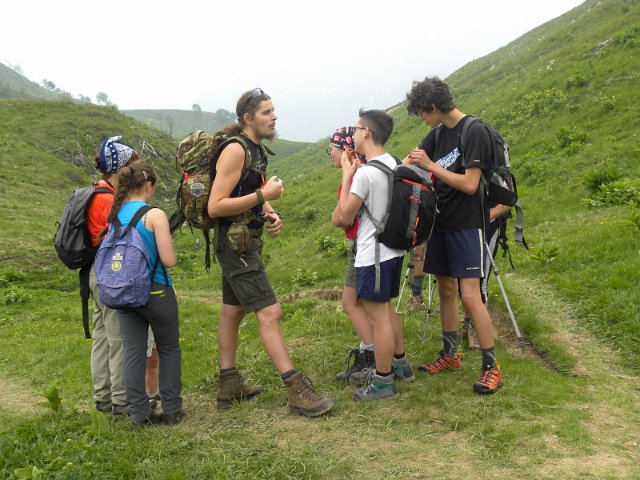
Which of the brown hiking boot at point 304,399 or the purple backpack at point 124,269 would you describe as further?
the brown hiking boot at point 304,399

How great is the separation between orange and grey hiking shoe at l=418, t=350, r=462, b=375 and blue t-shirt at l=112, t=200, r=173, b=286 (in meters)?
3.13

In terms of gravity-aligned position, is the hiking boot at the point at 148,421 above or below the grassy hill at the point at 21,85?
below

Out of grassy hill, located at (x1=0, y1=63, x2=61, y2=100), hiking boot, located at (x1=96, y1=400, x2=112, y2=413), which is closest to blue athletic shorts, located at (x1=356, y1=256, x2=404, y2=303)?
hiking boot, located at (x1=96, y1=400, x2=112, y2=413)

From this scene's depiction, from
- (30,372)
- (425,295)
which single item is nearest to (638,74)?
(425,295)

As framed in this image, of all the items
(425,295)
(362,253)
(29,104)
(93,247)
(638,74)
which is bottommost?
(425,295)

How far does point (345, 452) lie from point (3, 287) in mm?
15513

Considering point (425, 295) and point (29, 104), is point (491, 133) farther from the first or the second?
point (29, 104)

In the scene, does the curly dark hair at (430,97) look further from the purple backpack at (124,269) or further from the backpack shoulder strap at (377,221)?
the purple backpack at (124,269)

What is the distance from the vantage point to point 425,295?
10281 mm

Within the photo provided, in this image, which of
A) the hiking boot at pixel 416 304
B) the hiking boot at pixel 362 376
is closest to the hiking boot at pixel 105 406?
the hiking boot at pixel 362 376

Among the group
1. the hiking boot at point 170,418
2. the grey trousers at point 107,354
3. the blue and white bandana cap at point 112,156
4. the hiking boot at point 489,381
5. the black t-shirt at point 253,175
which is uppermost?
the blue and white bandana cap at point 112,156

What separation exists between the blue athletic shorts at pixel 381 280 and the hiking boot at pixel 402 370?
1031mm

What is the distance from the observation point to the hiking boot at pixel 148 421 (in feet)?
17.7

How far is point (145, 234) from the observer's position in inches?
209
